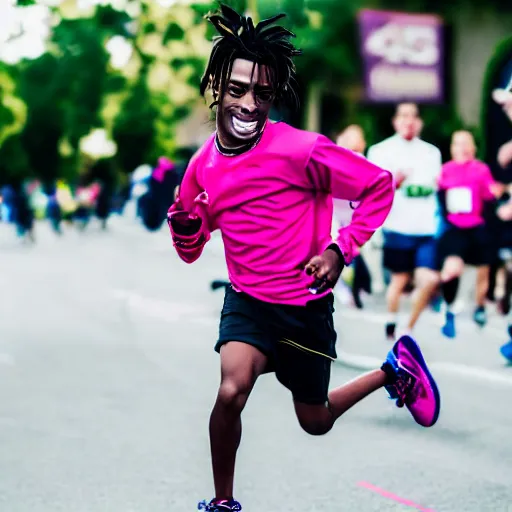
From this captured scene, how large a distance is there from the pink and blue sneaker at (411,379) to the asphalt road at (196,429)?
0.38 meters

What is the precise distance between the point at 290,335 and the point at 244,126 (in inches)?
30.5

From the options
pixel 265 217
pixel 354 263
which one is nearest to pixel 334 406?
pixel 265 217

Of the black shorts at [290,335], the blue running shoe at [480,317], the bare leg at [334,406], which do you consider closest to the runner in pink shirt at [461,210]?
the blue running shoe at [480,317]

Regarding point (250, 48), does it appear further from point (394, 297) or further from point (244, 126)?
point (394, 297)

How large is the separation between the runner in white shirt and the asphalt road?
564 millimetres

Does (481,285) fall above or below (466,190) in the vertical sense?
below

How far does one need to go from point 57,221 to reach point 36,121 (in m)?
24.3

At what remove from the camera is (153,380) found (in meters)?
7.89

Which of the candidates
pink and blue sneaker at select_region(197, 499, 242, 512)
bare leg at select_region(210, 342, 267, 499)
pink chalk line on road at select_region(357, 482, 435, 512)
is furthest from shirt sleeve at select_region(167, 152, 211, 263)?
pink chalk line on road at select_region(357, 482, 435, 512)

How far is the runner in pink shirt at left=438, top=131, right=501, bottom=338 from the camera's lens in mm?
9797

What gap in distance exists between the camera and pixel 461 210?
32.2 feet

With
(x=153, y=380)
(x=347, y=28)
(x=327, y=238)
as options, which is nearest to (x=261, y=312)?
(x=327, y=238)

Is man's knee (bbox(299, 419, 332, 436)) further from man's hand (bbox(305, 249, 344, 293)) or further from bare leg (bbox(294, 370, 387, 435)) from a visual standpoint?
man's hand (bbox(305, 249, 344, 293))

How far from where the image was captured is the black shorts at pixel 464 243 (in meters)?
9.93
